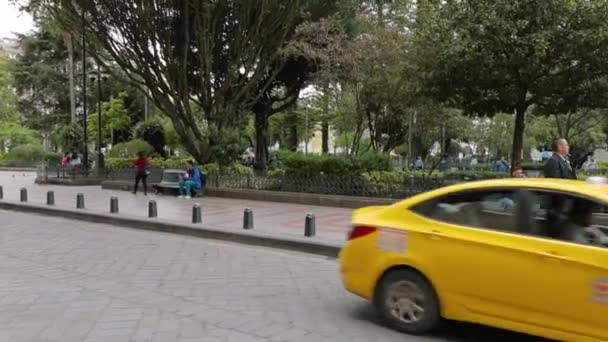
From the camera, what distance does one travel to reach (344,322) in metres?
6.07

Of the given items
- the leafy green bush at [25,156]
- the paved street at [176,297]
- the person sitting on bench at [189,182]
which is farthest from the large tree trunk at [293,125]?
the paved street at [176,297]

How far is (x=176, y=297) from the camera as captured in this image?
6992 millimetres

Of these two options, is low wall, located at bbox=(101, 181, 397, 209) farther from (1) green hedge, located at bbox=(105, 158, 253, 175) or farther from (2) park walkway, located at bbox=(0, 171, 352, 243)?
(1) green hedge, located at bbox=(105, 158, 253, 175)

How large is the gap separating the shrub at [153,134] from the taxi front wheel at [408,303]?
90.7ft

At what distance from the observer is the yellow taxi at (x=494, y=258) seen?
476 centimetres

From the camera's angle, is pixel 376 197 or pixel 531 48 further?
pixel 376 197

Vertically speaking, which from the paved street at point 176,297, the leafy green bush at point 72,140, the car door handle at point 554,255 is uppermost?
the leafy green bush at point 72,140

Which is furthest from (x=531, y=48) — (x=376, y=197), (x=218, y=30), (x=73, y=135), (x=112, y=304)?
(x=73, y=135)

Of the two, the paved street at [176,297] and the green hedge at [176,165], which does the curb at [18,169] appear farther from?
the paved street at [176,297]

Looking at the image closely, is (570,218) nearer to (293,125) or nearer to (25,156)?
(293,125)

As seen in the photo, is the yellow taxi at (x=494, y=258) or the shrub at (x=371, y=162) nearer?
the yellow taxi at (x=494, y=258)

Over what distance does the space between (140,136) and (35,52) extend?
29905mm

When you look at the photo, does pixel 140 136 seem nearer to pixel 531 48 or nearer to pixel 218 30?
pixel 218 30

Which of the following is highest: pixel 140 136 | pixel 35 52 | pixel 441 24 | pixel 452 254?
pixel 35 52
